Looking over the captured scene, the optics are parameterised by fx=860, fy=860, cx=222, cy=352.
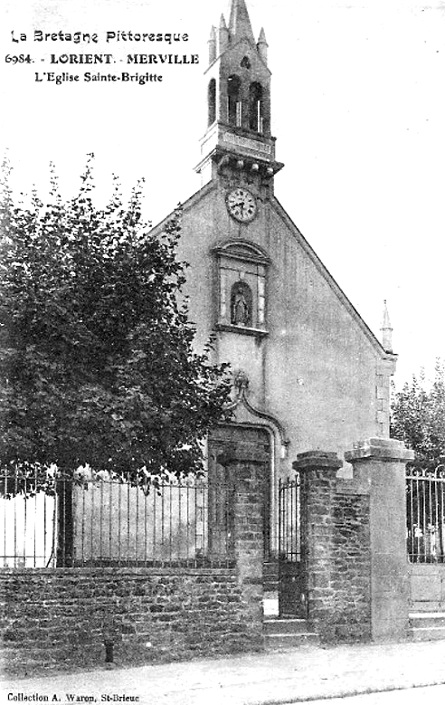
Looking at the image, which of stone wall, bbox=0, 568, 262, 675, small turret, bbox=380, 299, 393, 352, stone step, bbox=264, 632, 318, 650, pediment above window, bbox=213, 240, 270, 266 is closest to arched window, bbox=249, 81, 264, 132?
pediment above window, bbox=213, 240, 270, 266

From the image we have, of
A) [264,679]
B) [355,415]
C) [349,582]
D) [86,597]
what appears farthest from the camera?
[355,415]

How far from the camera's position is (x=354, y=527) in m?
12.9

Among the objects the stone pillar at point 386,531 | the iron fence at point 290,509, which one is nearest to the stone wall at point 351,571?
the stone pillar at point 386,531

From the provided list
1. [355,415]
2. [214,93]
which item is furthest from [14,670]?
[214,93]

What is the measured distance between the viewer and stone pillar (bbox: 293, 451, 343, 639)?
40.4 feet

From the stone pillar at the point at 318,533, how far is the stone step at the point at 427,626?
5.61 feet

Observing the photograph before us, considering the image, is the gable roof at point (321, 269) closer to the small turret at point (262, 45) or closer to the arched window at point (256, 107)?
the arched window at point (256, 107)

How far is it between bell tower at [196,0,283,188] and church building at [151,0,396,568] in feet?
0.09

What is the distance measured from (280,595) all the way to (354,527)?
59.9 inches

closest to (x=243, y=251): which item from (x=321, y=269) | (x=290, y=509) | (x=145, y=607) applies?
(x=321, y=269)

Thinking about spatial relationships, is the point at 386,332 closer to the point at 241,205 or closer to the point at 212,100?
the point at 241,205

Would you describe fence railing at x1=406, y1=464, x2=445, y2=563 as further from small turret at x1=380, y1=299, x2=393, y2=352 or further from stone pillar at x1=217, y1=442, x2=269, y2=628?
small turret at x1=380, y1=299, x2=393, y2=352

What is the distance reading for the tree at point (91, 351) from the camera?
10805 millimetres

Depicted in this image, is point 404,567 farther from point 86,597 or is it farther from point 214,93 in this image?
point 214,93
